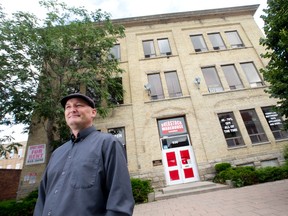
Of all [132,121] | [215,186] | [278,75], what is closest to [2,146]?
[132,121]

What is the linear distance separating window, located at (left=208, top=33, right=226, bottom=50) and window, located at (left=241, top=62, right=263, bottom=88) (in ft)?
8.78

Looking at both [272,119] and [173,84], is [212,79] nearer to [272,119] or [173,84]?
[173,84]

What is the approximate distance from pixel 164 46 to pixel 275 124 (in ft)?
36.9

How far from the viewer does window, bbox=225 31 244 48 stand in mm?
16109

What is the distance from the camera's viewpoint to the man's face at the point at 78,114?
2162mm

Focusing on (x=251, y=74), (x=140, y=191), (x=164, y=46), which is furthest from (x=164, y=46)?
(x=140, y=191)

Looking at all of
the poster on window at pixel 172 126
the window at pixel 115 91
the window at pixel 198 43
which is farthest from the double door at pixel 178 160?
the window at pixel 198 43

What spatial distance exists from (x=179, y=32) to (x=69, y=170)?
57.2 ft

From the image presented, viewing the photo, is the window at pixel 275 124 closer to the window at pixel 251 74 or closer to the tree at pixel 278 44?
the window at pixel 251 74

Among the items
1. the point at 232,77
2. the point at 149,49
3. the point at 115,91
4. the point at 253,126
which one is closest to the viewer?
the point at 253,126

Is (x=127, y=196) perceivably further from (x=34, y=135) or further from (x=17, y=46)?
(x=34, y=135)

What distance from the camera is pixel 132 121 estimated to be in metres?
12.9

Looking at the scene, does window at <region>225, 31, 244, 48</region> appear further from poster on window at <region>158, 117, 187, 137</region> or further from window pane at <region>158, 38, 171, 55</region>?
poster on window at <region>158, 117, 187, 137</region>

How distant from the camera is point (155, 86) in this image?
1443cm
